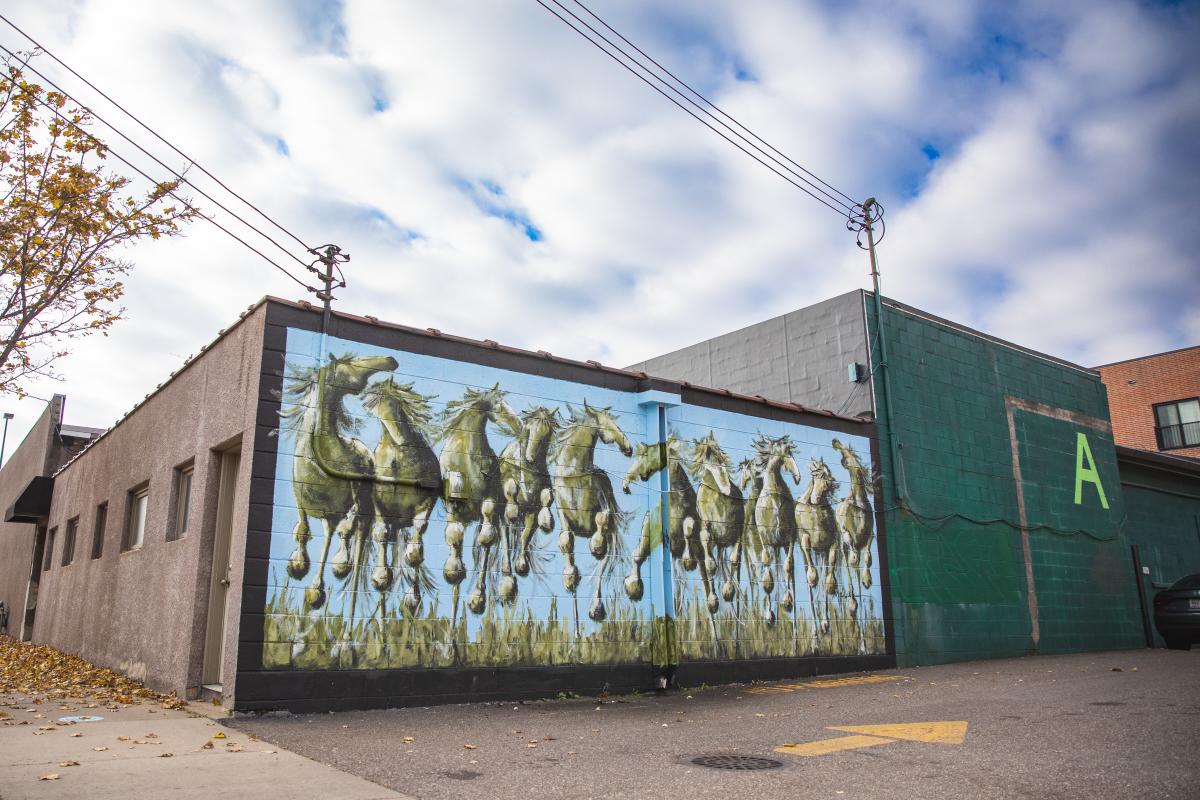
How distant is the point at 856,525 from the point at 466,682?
6380mm

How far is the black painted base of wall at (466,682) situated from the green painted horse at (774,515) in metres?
0.93

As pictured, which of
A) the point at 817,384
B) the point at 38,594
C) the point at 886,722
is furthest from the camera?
the point at 38,594

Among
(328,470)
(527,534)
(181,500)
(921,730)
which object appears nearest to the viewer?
(921,730)

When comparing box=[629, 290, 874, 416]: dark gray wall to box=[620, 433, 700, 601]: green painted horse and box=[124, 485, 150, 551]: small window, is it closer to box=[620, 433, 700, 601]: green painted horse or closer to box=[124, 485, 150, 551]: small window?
box=[620, 433, 700, 601]: green painted horse

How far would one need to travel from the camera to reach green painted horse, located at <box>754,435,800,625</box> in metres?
11.4

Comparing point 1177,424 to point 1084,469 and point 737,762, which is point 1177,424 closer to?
point 1084,469

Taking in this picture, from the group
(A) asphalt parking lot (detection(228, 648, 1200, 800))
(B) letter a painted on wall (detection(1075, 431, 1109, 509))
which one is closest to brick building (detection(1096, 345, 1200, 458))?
(B) letter a painted on wall (detection(1075, 431, 1109, 509))

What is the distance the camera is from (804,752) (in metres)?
6.00

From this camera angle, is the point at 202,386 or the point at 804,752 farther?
the point at 202,386

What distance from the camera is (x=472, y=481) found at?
913cm

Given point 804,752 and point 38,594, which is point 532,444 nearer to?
point 804,752

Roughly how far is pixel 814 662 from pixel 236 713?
730 centimetres

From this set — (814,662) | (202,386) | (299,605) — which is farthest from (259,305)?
(814,662)

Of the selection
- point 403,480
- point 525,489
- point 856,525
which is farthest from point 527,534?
point 856,525
